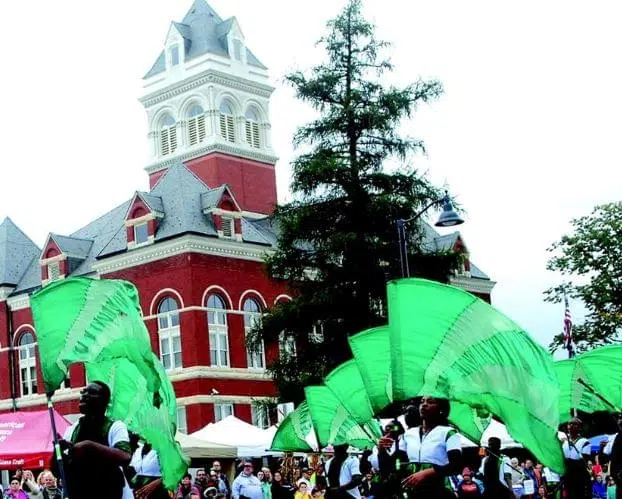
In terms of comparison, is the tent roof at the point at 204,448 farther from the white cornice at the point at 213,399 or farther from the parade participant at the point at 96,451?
the parade participant at the point at 96,451

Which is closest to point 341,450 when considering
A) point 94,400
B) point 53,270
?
point 94,400

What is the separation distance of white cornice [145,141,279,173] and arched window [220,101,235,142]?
0.59 m

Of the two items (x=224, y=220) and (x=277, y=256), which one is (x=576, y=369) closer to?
(x=277, y=256)

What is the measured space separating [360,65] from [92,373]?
31.3 meters

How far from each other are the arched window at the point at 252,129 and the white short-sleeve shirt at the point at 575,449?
4191 cm

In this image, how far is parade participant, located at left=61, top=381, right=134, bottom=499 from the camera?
9227mm

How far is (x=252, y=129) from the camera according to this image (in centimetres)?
6141

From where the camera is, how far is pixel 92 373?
11094 millimetres

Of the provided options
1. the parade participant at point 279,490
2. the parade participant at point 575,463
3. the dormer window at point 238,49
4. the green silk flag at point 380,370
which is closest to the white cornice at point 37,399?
the dormer window at point 238,49

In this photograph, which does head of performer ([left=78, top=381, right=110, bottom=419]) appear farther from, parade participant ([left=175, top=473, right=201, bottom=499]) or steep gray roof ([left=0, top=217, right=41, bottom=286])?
steep gray roof ([left=0, top=217, right=41, bottom=286])

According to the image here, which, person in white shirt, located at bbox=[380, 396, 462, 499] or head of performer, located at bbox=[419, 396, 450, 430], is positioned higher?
head of performer, located at bbox=[419, 396, 450, 430]

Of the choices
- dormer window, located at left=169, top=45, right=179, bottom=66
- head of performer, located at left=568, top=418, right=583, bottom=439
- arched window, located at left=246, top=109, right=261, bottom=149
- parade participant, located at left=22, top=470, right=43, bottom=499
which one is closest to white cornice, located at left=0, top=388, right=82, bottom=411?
arched window, located at left=246, top=109, right=261, bottom=149

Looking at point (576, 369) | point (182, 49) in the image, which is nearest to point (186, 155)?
point (182, 49)

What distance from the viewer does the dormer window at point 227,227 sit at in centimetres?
5284
